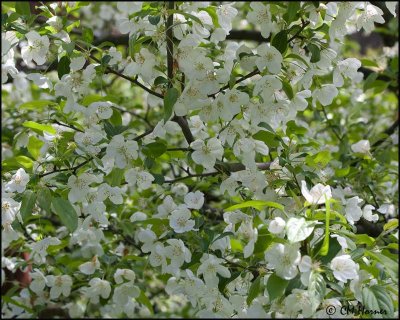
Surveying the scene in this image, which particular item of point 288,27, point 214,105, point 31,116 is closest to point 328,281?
point 214,105

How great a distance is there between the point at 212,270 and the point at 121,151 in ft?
1.21

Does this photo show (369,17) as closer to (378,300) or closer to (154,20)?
(154,20)

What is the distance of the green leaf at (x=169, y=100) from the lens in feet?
4.74

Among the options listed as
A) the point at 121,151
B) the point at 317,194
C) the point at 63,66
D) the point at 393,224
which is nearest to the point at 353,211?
the point at 393,224

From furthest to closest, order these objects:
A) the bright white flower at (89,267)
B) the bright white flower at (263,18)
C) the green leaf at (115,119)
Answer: the bright white flower at (89,267) < the green leaf at (115,119) < the bright white flower at (263,18)

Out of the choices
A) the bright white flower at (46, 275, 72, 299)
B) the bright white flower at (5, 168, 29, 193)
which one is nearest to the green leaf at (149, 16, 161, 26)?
the bright white flower at (5, 168, 29, 193)

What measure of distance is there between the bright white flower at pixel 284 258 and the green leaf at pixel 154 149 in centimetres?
49

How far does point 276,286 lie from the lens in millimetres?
1198

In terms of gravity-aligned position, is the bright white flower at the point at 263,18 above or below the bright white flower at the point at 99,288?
above

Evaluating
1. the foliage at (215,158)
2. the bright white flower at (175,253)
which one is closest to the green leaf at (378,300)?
the foliage at (215,158)

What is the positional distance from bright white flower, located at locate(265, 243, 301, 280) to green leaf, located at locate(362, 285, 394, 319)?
173mm

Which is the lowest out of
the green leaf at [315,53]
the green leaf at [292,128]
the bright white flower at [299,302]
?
the green leaf at [292,128]

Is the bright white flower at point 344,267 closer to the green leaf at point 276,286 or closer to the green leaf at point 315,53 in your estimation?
the green leaf at point 276,286

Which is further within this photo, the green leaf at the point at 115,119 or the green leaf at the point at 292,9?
the green leaf at the point at 115,119
